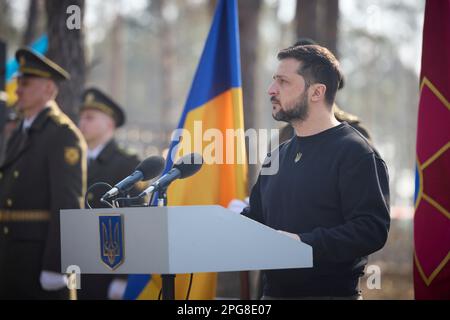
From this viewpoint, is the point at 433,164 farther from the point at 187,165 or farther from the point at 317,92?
the point at 187,165

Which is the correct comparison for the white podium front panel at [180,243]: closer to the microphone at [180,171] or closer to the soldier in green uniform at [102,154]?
the microphone at [180,171]

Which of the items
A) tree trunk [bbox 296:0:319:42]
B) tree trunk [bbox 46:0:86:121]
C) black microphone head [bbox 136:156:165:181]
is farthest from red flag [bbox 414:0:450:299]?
tree trunk [bbox 296:0:319:42]

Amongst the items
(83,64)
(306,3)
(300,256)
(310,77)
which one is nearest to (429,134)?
(310,77)

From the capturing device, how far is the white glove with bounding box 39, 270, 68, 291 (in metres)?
5.30

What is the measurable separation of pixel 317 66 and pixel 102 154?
332 centimetres

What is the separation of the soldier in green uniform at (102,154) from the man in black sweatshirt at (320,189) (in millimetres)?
2452

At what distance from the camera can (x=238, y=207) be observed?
15.7ft

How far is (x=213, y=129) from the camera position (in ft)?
18.3

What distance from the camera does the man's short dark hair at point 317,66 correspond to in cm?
416

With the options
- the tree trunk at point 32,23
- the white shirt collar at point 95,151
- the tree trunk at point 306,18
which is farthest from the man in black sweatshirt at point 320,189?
the tree trunk at point 32,23

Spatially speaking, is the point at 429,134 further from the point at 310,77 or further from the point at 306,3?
the point at 306,3
